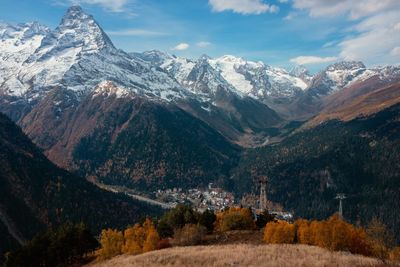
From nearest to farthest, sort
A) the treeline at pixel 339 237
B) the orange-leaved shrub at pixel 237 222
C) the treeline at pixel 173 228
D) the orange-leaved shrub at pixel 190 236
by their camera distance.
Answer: the treeline at pixel 339 237 < the orange-leaved shrub at pixel 190 236 < the treeline at pixel 173 228 < the orange-leaved shrub at pixel 237 222

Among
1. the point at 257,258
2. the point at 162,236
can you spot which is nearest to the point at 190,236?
the point at 162,236

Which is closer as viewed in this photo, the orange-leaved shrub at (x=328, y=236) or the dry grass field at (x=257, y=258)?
the dry grass field at (x=257, y=258)

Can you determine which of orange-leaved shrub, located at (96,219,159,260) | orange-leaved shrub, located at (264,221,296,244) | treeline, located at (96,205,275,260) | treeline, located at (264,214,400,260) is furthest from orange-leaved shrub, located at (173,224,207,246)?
treeline, located at (264,214,400,260)

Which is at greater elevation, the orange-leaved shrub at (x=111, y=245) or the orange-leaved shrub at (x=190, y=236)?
the orange-leaved shrub at (x=190, y=236)

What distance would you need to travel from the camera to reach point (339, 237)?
75.8 meters

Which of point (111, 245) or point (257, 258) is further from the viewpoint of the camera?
point (111, 245)

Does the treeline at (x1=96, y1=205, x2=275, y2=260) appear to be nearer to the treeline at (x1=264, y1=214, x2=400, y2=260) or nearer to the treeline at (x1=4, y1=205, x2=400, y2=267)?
the treeline at (x1=4, y1=205, x2=400, y2=267)

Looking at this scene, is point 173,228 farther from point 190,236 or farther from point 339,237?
point 339,237

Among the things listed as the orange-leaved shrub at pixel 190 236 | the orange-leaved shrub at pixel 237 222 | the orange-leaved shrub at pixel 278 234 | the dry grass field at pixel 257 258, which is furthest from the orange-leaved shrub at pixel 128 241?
the orange-leaved shrub at pixel 278 234

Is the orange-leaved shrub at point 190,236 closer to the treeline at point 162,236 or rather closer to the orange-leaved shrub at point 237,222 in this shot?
the treeline at point 162,236

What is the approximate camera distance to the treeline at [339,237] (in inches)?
2913

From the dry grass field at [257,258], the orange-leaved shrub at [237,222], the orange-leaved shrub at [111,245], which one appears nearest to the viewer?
the dry grass field at [257,258]

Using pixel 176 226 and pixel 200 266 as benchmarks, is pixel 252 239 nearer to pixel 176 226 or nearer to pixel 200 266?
pixel 176 226

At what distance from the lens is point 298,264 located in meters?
53.1
